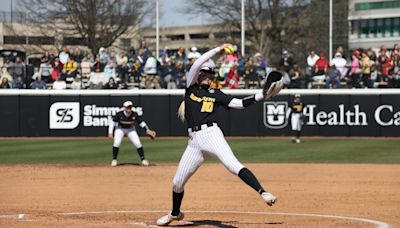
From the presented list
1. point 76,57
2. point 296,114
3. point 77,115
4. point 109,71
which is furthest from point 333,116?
point 76,57

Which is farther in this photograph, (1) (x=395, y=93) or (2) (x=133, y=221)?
(1) (x=395, y=93)

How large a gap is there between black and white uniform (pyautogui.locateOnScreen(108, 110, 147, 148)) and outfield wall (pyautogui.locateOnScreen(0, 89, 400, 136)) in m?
10.9

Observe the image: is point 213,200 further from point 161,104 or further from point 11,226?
point 161,104

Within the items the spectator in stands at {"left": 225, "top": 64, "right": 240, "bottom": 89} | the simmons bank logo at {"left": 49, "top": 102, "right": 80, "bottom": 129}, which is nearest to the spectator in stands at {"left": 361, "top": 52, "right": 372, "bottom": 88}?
the spectator in stands at {"left": 225, "top": 64, "right": 240, "bottom": 89}

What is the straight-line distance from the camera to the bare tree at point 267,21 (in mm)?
56812

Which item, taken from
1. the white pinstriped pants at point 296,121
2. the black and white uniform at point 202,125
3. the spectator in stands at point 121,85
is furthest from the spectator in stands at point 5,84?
the black and white uniform at point 202,125

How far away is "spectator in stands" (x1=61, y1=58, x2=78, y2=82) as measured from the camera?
110 ft

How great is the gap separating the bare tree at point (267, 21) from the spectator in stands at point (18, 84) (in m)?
24.0

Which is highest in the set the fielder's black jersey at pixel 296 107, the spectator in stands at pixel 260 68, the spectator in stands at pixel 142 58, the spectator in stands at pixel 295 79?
the spectator in stands at pixel 142 58

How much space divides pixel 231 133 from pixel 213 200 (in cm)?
1859

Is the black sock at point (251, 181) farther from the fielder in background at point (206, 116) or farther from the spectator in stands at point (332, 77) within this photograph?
the spectator in stands at point (332, 77)

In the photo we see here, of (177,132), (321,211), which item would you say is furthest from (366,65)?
(321,211)

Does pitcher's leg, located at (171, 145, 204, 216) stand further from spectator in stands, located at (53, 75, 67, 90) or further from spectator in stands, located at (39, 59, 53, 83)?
spectator in stands, located at (39, 59, 53, 83)

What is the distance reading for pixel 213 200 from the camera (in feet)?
46.2
